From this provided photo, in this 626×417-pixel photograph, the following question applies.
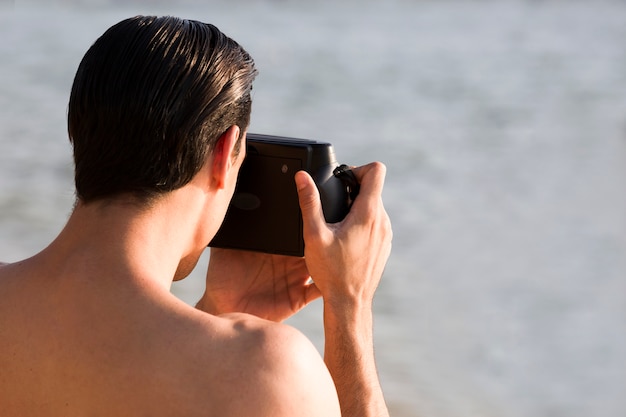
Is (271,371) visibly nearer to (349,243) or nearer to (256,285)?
(349,243)

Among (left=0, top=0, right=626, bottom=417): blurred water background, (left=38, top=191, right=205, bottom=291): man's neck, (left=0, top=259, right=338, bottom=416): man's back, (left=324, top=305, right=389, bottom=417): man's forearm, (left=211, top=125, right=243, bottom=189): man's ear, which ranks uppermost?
(left=211, top=125, right=243, bottom=189): man's ear

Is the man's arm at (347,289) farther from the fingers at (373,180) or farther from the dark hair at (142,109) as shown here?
the dark hair at (142,109)

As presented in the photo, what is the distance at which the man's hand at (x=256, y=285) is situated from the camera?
1914mm

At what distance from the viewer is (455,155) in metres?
6.26

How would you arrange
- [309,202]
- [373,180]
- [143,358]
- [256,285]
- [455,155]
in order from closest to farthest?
[143,358] < [309,202] < [373,180] < [256,285] < [455,155]

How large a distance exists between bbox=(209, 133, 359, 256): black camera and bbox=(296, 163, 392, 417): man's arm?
0.05 metres

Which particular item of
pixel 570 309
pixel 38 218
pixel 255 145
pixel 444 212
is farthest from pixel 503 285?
pixel 255 145

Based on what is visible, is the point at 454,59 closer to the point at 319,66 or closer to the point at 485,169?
the point at 319,66

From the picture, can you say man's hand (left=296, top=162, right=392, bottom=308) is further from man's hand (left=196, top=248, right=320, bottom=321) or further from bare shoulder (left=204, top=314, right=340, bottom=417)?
bare shoulder (left=204, top=314, right=340, bottom=417)

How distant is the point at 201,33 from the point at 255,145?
34 centimetres

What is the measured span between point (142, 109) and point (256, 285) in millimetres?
644

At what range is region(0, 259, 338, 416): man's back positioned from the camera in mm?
1259

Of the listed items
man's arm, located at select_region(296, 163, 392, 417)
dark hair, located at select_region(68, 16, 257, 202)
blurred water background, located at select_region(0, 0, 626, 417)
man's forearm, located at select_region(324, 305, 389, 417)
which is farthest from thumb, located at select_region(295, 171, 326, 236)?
blurred water background, located at select_region(0, 0, 626, 417)

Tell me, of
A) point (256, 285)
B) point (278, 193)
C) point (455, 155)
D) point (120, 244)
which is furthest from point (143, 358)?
point (455, 155)
